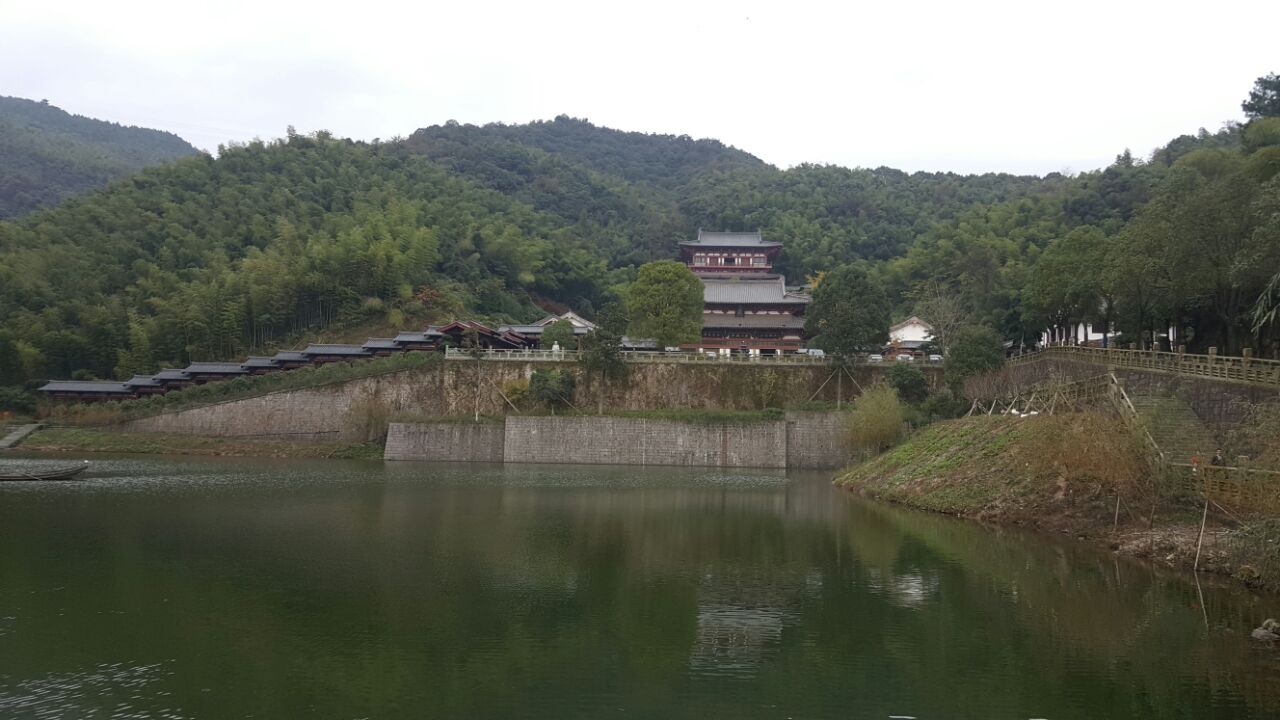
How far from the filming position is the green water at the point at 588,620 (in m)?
11.2

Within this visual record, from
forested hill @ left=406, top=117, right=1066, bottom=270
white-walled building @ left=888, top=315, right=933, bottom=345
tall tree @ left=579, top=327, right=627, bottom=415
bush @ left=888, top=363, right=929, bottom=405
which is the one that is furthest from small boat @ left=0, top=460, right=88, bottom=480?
forested hill @ left=406, top=117, right=1066, bottom=270

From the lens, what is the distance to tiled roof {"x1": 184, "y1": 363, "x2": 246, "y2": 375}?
173 feet

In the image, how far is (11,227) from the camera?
6944 cm

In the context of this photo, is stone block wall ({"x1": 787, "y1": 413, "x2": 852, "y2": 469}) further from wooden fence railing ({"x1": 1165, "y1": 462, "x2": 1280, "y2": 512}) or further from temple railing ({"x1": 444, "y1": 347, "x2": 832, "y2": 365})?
wooden fence railing ({"x1": 1165, "y1": 462, "x2": 1280, "y2": 512})

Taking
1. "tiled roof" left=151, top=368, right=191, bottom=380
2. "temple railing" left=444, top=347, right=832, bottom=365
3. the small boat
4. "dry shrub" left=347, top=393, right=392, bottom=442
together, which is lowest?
the small boat

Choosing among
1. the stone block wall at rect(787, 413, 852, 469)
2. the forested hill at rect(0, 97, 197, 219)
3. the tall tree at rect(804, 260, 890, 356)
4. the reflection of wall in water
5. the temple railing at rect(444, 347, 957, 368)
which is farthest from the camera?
the forested hill at rect(0, 97, 197, 219)

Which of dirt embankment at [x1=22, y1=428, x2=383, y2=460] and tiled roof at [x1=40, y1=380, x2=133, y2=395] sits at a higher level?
tiled roof at [x1=40, y1=380, x2=133, y2=395]

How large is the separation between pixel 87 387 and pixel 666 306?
34.4m

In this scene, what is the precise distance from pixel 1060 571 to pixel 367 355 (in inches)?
1729

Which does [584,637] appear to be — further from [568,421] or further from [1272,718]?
[568,421]

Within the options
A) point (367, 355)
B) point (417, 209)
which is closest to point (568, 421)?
point (367, 355)

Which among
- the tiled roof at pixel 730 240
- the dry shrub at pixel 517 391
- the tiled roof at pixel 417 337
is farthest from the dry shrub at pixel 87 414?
the tiled roof at pixel 730 240

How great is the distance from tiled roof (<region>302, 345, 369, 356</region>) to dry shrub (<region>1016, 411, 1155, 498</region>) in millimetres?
41141

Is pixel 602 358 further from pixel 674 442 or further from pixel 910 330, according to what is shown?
pixel 910 330
